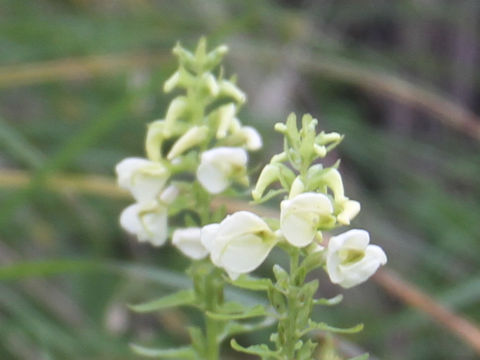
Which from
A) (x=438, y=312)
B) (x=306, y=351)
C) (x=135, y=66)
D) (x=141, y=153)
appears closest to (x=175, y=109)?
(x=306, y=351)

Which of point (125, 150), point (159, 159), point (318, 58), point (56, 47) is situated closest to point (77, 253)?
point (125, 150)

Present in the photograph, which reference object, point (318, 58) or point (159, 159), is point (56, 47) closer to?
point (318, 58)

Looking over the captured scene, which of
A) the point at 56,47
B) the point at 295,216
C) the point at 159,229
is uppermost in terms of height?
the point at 56,47

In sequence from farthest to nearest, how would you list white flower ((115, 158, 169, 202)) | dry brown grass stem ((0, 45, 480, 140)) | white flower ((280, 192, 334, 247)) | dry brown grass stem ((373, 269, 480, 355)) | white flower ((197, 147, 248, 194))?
dry brown grass stem ((0, 45, 480, 140))
dry brown grass stem ((373, 269, 480, 355))
white flower ((115, 158, 169, 202))
white flower ((197, 147, 248, 194))
white flower ((280, 192, 334, 247))

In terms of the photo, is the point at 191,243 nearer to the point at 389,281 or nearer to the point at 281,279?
the point at 281,279

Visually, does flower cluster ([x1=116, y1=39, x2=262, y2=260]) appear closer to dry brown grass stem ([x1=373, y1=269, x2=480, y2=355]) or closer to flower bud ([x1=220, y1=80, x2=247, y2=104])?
flower bud ([x1=220, y1=80, x2=247, y2=104])

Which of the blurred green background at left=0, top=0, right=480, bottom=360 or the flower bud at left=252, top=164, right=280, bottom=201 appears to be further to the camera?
the blurred green background at left=0, top=0, right=480, bottom=360

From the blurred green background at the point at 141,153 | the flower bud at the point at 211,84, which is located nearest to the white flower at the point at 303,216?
the flower bud at the point at 211,84

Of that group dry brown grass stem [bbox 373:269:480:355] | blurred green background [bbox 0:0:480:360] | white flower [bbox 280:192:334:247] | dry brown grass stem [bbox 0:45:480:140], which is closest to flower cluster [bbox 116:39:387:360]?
white flower [bbox 280:192:334:247]

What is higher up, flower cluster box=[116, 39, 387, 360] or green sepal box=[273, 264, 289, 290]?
flower cluster box=[116, 39, 387, 360]
